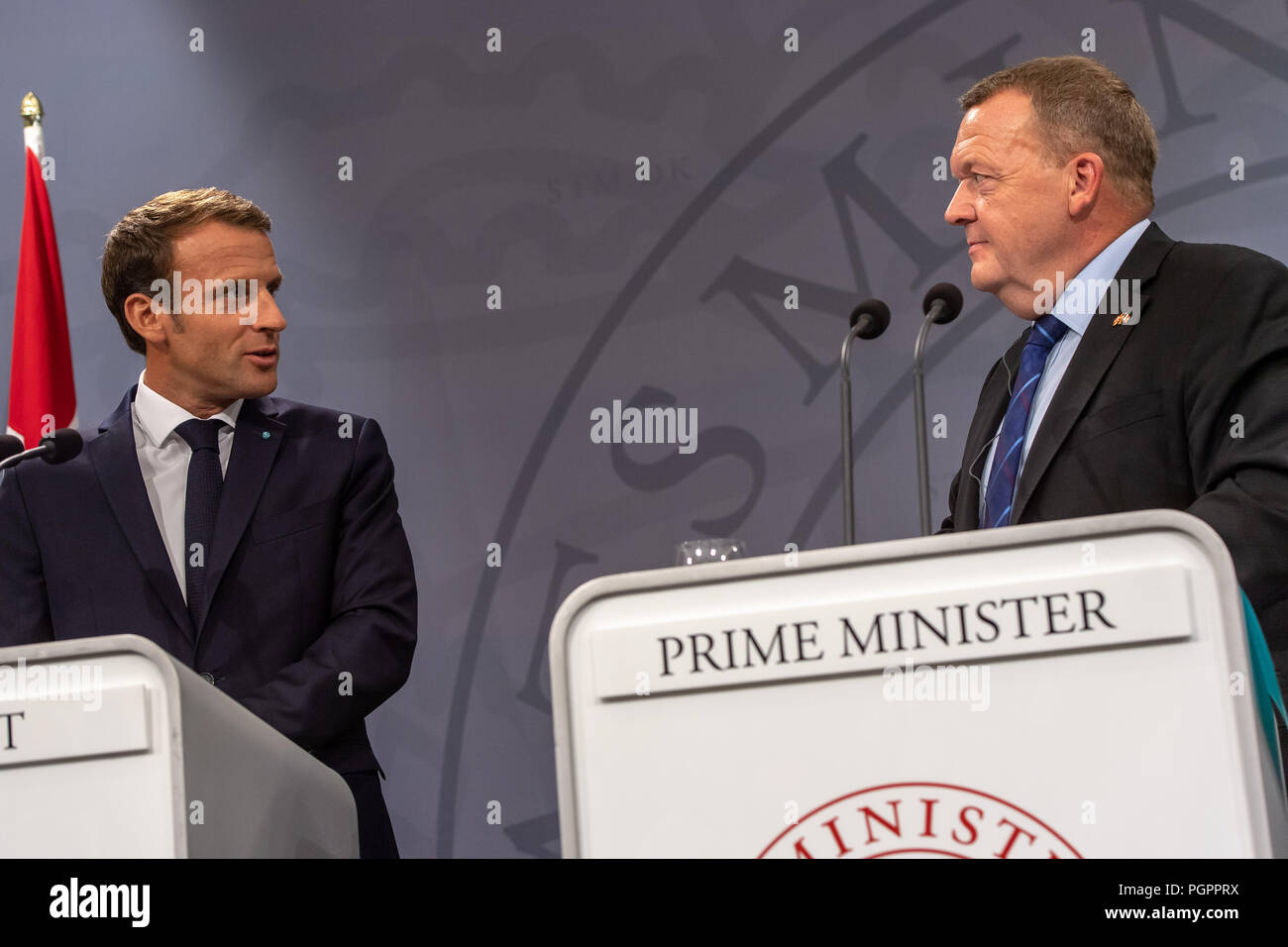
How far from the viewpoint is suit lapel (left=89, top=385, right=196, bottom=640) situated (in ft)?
7.02

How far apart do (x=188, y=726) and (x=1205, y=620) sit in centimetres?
81

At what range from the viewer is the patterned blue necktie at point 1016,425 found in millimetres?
1964

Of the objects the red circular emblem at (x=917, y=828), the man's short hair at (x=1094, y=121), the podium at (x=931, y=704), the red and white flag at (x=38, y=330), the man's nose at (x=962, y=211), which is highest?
the red and white flag at (x=38, y=330)

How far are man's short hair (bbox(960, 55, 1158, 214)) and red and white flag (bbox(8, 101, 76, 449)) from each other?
2.55m

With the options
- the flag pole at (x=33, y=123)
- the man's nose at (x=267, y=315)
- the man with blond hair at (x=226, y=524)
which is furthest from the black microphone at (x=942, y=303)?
the flag pole at (x=33, y=123)

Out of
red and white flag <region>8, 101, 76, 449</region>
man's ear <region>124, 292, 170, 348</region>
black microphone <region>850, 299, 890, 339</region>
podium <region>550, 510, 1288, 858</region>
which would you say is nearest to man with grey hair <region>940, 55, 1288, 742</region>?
black microphone <region>850, 299, 890, 339</region>

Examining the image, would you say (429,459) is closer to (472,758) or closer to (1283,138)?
(472,758)

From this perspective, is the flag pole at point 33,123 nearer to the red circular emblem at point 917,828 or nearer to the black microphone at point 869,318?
the black microphone at point 869,318

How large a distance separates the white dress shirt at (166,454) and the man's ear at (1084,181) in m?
1.33

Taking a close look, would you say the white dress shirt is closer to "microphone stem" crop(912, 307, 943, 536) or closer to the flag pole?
"microphone stem" crop(912, 307, 943, 536)

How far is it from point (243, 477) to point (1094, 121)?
1.38m

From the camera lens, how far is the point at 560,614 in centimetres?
114

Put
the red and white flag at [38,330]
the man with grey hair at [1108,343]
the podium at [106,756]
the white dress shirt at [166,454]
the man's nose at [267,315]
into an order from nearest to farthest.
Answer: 1. the podium at [106,756]
2. the man with grey hair at [1108,343]
3. the white dress shirt at [166,454]
4. the man's nose at [267,315]
5. the red and white flag at [38,330]
